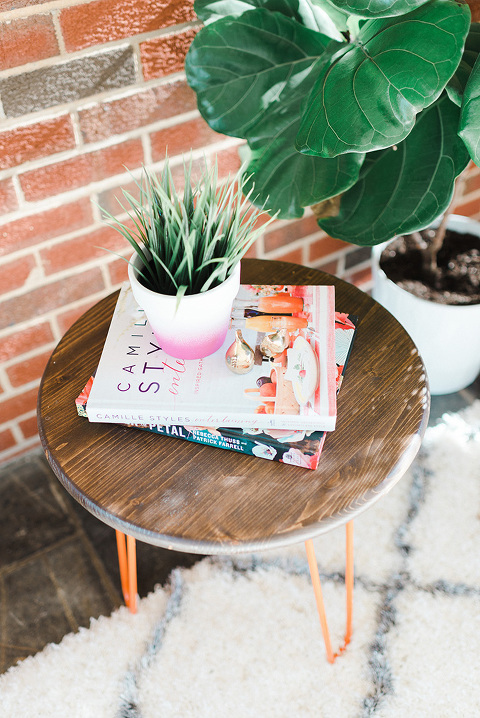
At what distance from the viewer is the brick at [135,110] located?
41.4 inches

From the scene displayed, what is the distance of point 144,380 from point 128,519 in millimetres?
179

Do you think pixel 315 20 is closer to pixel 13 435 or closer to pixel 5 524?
pixel 13 435

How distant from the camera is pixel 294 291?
3.00ft

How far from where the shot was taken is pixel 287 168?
3.11 ft

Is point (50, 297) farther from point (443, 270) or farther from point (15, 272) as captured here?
point (443, 270)

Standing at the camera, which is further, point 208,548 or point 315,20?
point 315,20

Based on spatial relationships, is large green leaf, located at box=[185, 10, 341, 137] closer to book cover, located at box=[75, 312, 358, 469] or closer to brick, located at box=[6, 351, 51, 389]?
book cover, located at box=[75, 312, 358, 469]

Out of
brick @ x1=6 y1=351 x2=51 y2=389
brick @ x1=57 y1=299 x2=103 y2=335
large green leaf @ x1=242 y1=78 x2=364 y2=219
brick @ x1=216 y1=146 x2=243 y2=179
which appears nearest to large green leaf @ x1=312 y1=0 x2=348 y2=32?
large green leaf @ x1=242 y1=78 x2=364 y2=219

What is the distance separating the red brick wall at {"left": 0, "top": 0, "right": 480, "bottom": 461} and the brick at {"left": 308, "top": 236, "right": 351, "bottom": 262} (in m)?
0.16

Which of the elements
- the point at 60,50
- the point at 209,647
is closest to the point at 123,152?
the point at 60,50

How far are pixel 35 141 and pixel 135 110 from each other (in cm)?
19

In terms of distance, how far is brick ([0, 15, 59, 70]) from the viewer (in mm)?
905

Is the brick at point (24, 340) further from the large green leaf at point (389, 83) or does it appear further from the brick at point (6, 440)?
the large green leaf at point (389, 83)

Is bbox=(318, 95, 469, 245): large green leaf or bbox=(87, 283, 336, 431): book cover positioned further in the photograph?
bbox=(318, 95, 469, 245): large green leaf
